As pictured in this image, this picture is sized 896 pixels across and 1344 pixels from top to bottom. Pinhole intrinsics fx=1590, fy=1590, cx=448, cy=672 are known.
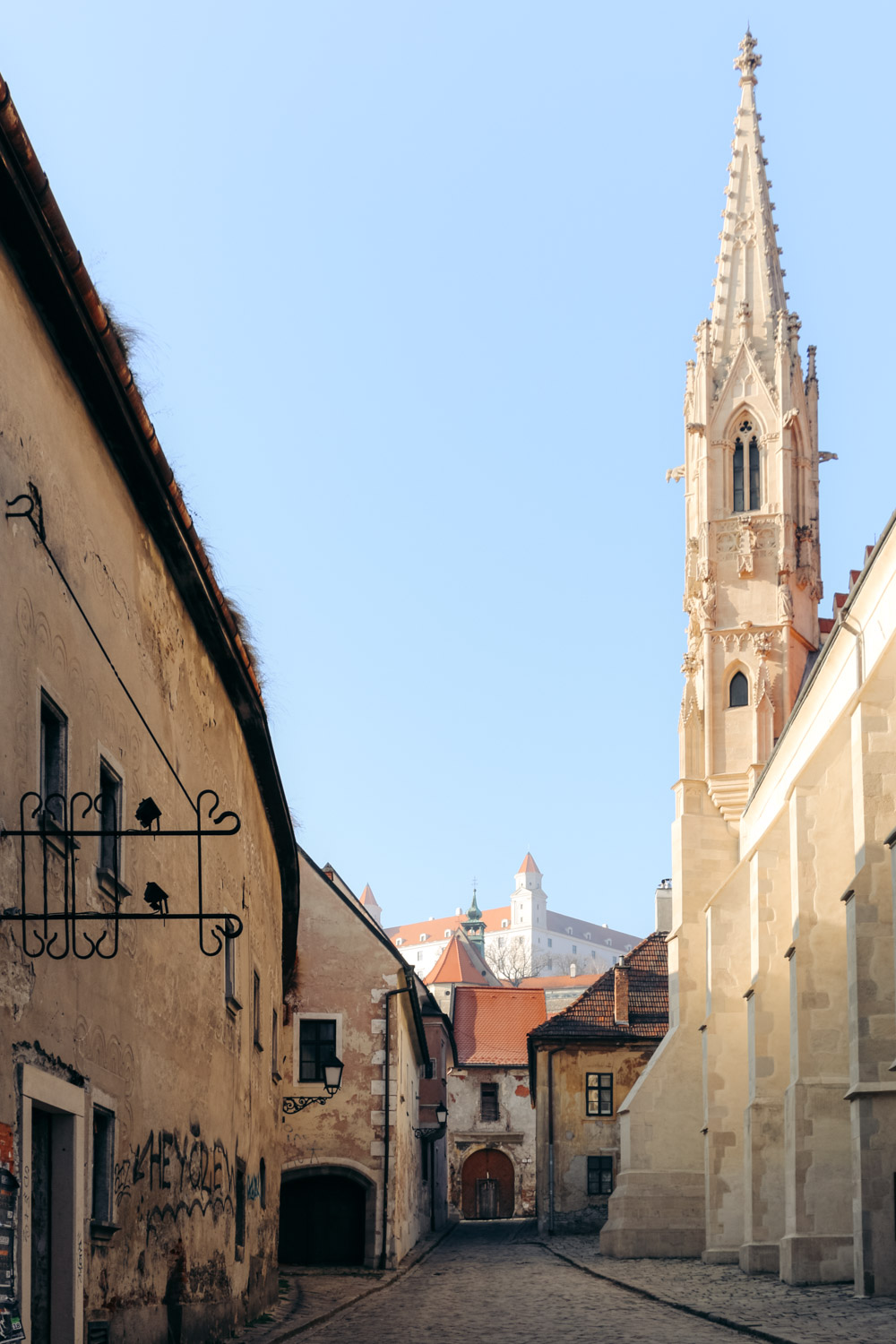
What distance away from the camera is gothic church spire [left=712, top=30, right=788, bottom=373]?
133 feet

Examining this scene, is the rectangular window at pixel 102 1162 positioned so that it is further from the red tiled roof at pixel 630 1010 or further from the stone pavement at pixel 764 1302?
the red tiled roof at pixel 630 1010

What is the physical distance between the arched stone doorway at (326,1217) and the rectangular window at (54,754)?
1990cm

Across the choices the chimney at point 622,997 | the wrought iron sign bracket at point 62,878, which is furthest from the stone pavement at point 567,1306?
the chimney at point 622,997

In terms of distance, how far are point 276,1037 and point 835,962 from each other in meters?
7.90

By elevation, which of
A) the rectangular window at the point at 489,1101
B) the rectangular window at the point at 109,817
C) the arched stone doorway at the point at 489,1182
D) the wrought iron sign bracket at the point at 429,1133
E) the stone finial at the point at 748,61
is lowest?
the arched stone doorway at the point at 489,1182

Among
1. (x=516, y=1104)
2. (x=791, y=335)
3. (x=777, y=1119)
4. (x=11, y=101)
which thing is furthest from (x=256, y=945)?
(x=516, y=1104)

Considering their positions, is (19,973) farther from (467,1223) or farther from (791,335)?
(467,1223)

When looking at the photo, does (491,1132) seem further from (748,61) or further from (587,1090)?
(748,61)

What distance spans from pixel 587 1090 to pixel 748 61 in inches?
1151

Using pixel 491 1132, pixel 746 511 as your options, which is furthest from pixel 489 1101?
pixel 746 511

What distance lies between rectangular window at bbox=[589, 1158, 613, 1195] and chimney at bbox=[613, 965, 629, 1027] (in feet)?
12.5

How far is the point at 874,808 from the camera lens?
1945 centimetres

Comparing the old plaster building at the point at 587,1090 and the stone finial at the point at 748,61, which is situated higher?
the stone finial at the point at 748,61

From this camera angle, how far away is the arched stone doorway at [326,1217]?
27.7m
